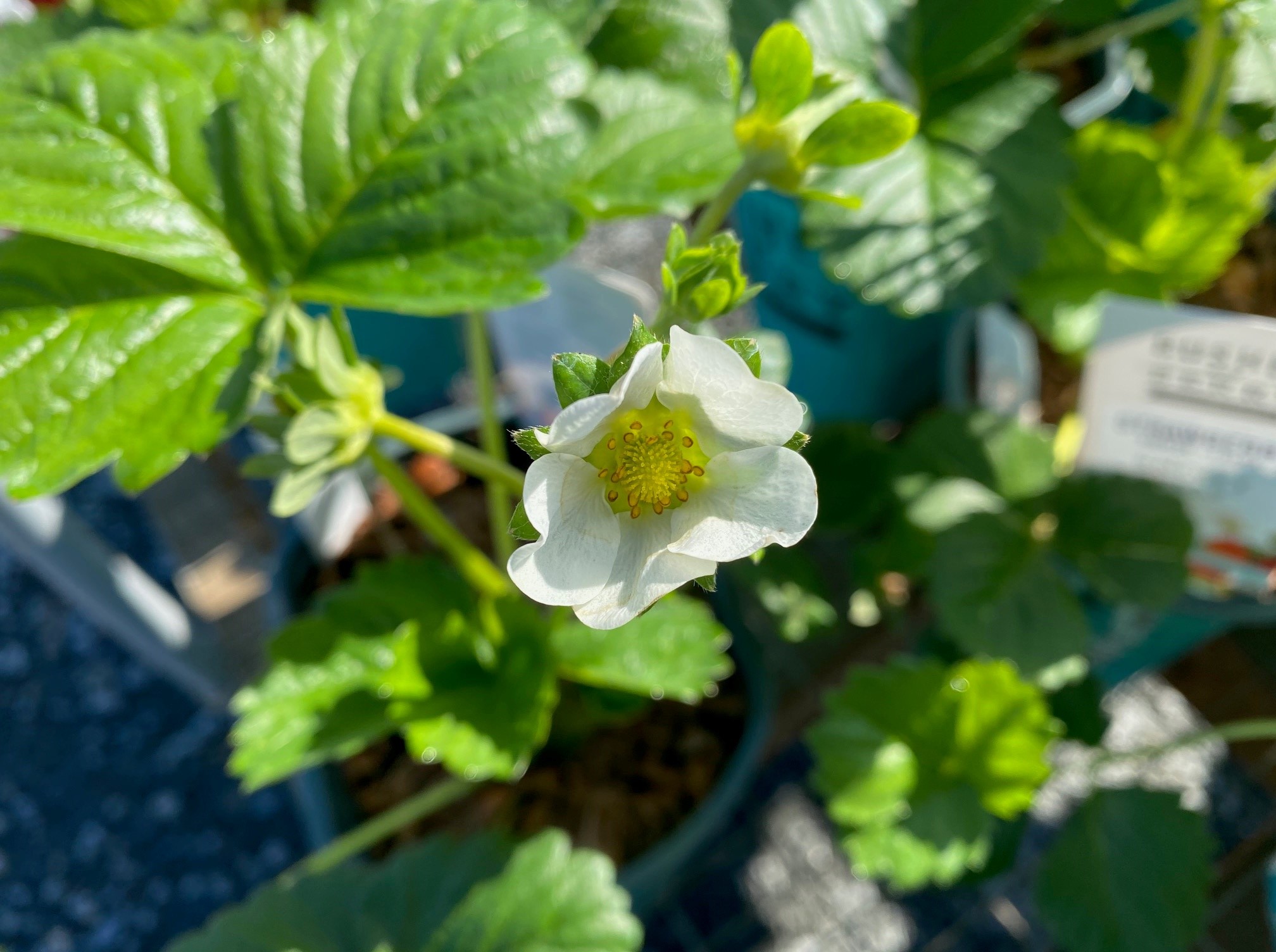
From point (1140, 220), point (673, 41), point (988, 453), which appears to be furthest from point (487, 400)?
point (1140, 220)

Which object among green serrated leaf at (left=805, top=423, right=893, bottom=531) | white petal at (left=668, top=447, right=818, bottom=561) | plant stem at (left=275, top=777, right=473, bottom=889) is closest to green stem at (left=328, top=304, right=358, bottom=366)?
white petal at (left=668, top=447, right=818, bottom=561)

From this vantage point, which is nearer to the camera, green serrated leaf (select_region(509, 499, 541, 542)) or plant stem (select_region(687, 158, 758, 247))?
green serrated leaf (select_region(509, 499, 541, 542))

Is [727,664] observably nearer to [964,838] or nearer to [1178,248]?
[964,838]

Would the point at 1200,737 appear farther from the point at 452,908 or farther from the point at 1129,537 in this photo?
the point at 452,908

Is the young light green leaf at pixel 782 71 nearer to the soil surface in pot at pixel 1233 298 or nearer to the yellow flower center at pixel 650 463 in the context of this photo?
the yellow flower center at pixel 650 463

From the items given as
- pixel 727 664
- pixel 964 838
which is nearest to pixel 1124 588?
pixel 964 838

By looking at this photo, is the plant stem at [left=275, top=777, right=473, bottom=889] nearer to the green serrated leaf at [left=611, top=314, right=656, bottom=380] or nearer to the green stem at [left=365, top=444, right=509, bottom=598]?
the green stem at [left=365, top=444, right=509, bottom=598]
